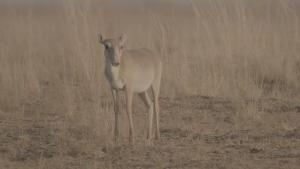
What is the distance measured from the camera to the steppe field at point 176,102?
8422 mm

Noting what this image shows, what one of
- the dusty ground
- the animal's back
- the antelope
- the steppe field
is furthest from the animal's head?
the dusty ground

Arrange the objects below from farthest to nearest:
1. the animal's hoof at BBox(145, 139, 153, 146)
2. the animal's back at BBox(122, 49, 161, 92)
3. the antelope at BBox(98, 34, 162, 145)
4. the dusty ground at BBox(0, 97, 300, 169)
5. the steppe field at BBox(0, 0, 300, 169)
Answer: the animal's back at BBox(122, 49, 161, 92) → the antelope at BBox(98, 34, 162, 145) → the animal's hoof at BBox(145, 139, 153, 146) → the steppe field at BBox(0, 0, 300, 169) → the dusty ground at BBox(0, 97, 300, 169)

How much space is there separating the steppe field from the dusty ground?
14mm

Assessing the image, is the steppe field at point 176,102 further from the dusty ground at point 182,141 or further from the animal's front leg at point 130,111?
the animal's front leg at point 130,111

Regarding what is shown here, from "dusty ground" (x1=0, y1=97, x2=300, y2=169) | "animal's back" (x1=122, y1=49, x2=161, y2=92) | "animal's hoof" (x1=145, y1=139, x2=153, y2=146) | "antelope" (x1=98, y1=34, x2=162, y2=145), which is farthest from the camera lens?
"animal's back" (x1=122, y1=49, x2=161, y2=92)

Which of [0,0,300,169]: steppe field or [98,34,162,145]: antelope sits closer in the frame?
[0,0,300,169]: steppe field

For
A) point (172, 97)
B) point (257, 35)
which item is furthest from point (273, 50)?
point (172, 97)

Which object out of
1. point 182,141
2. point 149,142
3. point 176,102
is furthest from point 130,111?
point 176,102

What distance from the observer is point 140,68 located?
→ 31.5ft

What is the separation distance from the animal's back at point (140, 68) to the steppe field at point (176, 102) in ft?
2.27

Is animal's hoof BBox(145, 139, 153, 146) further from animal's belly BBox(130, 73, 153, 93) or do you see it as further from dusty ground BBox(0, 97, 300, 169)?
animal's belly BBox(130, 73, 153, 93)

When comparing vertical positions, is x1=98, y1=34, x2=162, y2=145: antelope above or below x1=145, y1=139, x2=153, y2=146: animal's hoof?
above

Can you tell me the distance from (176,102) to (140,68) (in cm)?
272

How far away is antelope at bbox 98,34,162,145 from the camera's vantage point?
360 inches
